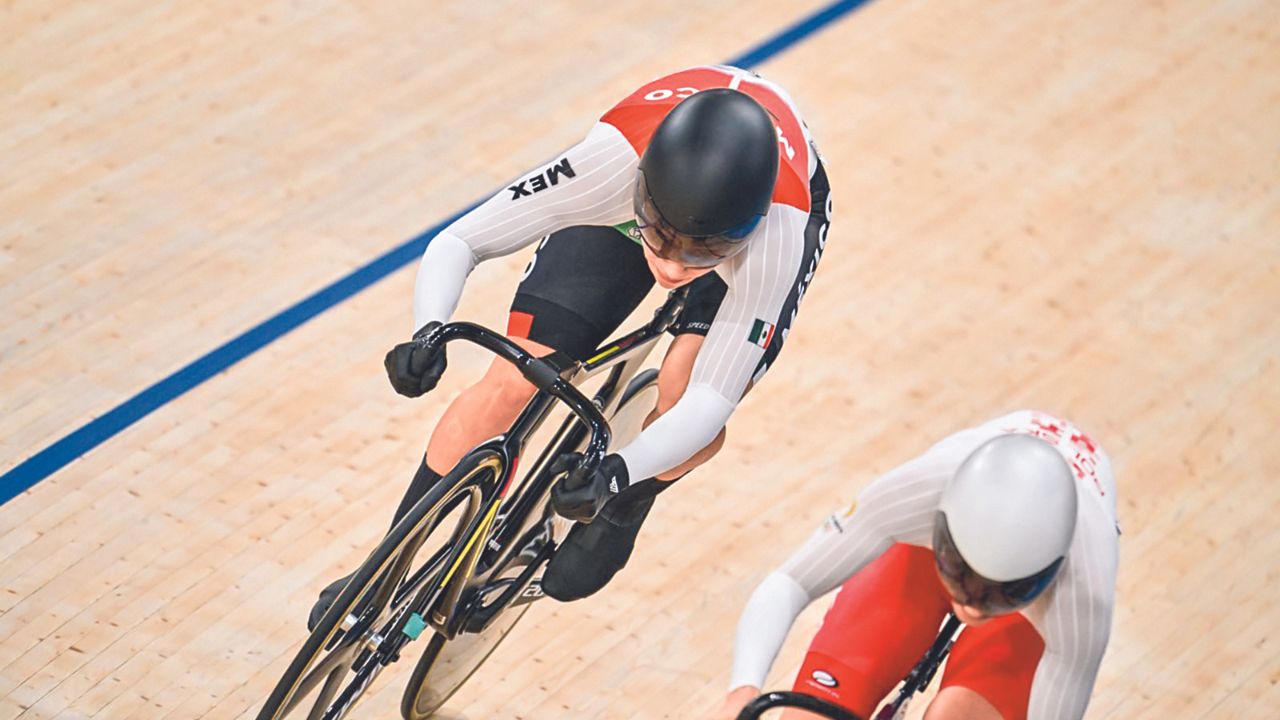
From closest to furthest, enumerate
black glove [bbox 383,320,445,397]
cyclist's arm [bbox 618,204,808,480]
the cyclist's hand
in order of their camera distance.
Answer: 1. the cyclist's hand
2. black glove [bbox 383,320,445,397]
3. cyclist's arm [bbox 618,204,808,480]

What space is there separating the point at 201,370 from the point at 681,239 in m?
1.72

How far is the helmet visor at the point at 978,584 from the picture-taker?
6.14 ft

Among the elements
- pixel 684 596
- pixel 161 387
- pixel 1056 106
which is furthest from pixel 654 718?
pixel 1056 106

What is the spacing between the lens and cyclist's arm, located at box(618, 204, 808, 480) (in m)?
2.46

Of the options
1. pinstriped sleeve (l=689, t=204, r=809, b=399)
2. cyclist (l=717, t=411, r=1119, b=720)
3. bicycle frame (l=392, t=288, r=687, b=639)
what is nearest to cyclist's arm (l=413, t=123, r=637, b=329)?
bicycle frame (l=392, t=288, r=687, b=639)

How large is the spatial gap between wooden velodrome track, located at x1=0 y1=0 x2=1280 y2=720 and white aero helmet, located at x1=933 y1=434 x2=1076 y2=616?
1278 millimetres

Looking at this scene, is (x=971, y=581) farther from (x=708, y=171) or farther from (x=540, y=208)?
(x=540, y=208)

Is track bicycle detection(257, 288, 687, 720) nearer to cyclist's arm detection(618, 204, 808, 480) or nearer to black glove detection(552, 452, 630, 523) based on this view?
black glove detection(552, 452, 630, 523)

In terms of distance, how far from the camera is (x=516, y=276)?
401cm

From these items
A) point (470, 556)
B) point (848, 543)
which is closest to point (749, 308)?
point (848, 543)

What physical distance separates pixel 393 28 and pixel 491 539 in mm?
2523

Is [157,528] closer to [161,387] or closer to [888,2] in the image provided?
[161,387]

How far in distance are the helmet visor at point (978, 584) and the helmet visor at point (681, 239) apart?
0.61 metres

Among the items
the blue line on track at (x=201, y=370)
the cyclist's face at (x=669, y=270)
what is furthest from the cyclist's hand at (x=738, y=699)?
the blue line on track at (x=201, y=370)
